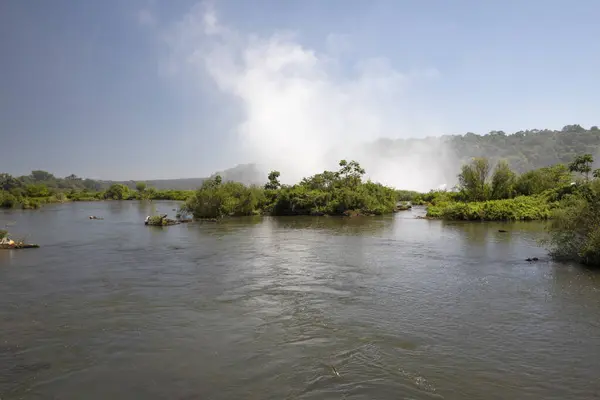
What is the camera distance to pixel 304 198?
2648 inches

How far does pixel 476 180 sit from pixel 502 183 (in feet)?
12.5

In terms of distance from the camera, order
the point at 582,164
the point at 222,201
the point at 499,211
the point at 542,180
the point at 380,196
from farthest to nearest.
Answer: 1. the point at 380,196
2. the point at 542,180
3. the point at 582,164
4. the point at 222,201
5. the point at 499,211

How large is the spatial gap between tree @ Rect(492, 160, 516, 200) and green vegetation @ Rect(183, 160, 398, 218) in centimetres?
1623

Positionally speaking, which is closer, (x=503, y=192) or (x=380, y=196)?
(x=503, y=192)

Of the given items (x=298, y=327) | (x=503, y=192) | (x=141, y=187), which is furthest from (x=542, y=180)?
(x=141, y=187)

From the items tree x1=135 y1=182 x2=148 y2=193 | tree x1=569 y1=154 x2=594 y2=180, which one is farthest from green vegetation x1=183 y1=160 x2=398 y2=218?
tree x1=135 y1=182 x2=148 y2=193

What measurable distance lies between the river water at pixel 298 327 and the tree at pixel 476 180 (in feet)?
136

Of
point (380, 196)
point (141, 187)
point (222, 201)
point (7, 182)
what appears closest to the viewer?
point (222, 201)

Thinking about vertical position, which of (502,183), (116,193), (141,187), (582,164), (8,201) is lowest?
(8,201)

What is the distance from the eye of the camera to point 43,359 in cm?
1101

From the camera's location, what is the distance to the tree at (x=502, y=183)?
6431 centimetres

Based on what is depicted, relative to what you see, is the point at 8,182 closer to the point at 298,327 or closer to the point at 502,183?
the point at 502,183

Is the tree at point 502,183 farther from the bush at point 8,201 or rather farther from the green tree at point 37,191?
the green tree at point 37,191

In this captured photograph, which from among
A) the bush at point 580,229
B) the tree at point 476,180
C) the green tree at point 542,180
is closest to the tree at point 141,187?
the tree at point 476,180
